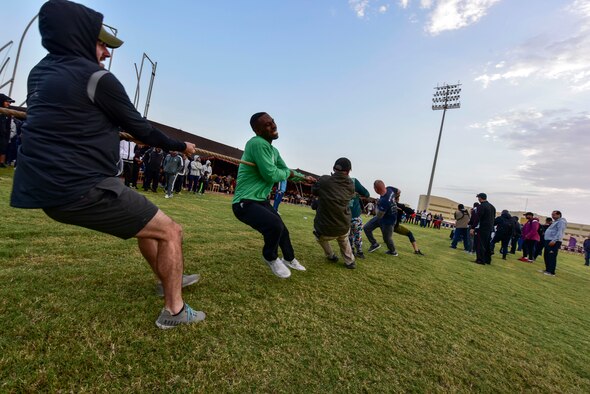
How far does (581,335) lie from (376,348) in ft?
11.6

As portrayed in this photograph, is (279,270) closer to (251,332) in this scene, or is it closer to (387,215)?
(251,332)

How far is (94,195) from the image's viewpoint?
1.83m

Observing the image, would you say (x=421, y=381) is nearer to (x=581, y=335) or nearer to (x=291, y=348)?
(x=291, y=348)

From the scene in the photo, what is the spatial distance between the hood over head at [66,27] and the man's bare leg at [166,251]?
3.80 ft

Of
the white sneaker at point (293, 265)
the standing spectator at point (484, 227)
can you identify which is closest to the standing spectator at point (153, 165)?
the white sneaker at point (293, 265)

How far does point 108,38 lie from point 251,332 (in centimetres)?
242

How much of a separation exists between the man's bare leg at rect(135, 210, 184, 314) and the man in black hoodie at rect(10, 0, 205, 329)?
112mm

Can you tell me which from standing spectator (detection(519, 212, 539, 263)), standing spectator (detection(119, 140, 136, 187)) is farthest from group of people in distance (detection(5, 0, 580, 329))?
standing spectator (detection(519, 212, 539, 263))

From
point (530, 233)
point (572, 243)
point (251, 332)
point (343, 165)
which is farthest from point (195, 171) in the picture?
point (572, 243)

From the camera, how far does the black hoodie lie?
172cm

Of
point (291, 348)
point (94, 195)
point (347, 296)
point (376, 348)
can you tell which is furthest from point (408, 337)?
point (94, 195)

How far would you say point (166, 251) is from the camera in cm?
217

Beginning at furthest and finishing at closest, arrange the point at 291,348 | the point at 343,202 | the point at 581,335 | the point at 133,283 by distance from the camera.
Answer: the point at 343,202, the point at 581,335, the point at 133,283, the point at 291,348

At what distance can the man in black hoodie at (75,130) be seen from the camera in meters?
1.73
